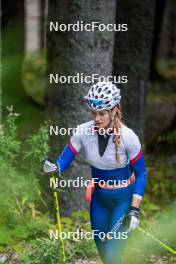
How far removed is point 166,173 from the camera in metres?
10.5

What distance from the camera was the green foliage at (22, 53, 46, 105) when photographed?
16156mm

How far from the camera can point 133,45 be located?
821cm

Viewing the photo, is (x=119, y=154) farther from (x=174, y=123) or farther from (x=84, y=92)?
(x=174, y=123)

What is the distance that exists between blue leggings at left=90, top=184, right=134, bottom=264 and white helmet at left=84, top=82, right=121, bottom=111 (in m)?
0.61

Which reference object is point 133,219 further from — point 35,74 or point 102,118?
point 35,74

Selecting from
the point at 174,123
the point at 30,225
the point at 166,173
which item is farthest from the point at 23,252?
the point at 174,123

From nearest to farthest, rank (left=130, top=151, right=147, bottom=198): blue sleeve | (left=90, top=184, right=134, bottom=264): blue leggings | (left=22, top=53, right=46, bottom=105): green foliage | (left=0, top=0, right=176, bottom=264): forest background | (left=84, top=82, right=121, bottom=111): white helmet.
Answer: (left=84, top=82, right=121, bottom=111): white helmet → (left=130, top=151, right=147, bottom=198): blue sleeve → (left=90, top=184, right=134, bottom=264): blue leggings → (left=0, top=0, right=176, bottom=264): forest background → (left=22, top=53, right=46, bottom=105): green foliage

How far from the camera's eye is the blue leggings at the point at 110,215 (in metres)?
4.18

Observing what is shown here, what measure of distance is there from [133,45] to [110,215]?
170 inches

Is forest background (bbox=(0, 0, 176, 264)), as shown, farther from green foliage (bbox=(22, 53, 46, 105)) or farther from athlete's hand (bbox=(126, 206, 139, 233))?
green foliage (bbox=(22, 53, 46, 105))

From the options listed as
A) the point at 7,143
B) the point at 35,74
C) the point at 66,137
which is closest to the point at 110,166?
the point at 7,143

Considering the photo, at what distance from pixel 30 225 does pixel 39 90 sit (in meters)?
10.2

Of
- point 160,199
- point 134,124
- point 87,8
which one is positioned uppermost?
point 87,8

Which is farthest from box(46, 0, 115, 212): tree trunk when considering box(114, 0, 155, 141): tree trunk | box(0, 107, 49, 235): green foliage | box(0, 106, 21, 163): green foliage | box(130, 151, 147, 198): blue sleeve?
box(130, 151, 147, 198): blue sleeve
